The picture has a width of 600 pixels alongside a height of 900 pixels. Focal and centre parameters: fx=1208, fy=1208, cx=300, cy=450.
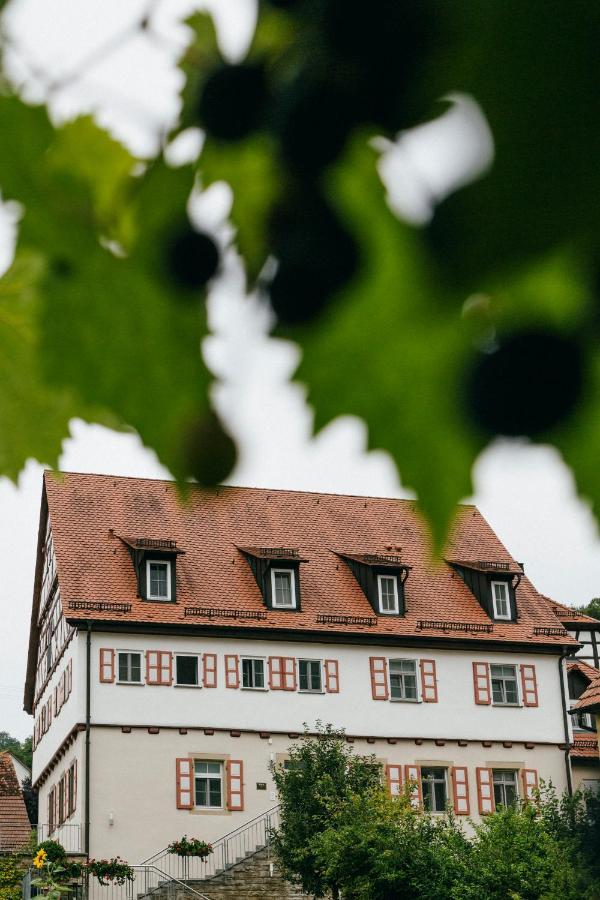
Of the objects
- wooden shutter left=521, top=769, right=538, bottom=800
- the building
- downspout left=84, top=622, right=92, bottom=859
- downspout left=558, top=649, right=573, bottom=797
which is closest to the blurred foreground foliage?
the building

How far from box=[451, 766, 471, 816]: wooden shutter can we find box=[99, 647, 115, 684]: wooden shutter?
9035mm

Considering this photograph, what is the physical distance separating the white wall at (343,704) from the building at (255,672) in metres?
0.04

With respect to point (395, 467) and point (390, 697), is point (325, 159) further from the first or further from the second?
point (390, 697)

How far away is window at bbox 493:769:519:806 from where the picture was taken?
31438 millimetres

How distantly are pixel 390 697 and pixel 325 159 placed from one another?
31159 millimetres

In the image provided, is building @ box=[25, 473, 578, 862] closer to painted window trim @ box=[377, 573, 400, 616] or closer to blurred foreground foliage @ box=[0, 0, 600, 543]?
painted window trim @ box=[377, 573, 400, 616]

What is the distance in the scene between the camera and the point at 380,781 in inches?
1054

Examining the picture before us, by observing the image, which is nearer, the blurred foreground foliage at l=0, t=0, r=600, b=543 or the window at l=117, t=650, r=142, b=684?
the blurred foreground foliage at l=0, t=0, r=600, b=543

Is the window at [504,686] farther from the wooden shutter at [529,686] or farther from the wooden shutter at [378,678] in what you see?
the wooden shutter at [378,678]

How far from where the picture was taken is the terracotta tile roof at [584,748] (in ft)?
108

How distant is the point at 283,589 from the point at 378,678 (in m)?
→ 3.44

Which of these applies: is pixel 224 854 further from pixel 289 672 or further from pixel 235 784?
pixel 289 672

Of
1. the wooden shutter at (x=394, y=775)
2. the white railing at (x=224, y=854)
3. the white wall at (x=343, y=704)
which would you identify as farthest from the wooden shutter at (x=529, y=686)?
the white railing at (x=224, y=854)

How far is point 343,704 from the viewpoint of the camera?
99.9ft
